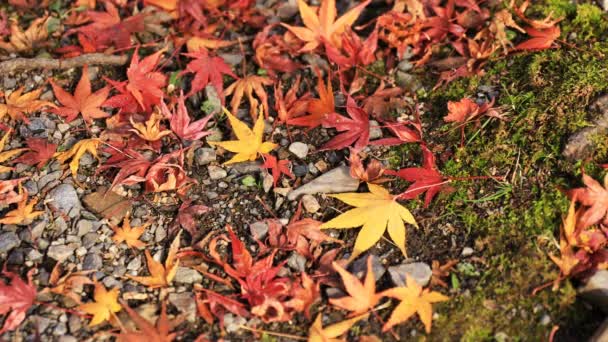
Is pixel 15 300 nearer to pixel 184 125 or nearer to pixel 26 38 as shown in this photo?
pixel 184 125

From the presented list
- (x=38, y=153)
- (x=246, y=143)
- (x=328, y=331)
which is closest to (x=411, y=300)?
(x=328, y=331)

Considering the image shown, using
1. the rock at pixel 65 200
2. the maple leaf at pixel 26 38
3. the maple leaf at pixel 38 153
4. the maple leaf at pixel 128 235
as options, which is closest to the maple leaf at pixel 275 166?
the maple leaf at pixel 128 235

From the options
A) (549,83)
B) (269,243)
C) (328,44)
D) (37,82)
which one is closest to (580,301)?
(549,83)

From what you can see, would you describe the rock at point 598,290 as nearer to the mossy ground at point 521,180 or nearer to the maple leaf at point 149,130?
the mossy ground at point 521,180

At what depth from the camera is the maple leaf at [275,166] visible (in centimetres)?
248

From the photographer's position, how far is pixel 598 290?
83.6 inches

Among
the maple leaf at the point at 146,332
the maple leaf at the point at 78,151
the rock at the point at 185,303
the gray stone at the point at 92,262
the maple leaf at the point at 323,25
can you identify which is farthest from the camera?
the maple leaf at the point at 323,25

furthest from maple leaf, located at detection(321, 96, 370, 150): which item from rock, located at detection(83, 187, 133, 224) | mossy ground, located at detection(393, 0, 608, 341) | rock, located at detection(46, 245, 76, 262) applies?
rock, located at detection(46, 245, 76, 262)

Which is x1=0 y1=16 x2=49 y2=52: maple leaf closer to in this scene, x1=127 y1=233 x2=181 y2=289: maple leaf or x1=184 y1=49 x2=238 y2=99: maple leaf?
x1=184 y1=49 x2=238 y2=99: maple leaf

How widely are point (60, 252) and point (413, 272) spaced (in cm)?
128

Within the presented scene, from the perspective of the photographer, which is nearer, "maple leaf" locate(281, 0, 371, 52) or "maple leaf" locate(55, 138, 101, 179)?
"maple leaf" locate(55, 138, 101, 179)

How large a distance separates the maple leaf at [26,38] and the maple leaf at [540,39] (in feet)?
7.17

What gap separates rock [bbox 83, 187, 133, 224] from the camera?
244 cm

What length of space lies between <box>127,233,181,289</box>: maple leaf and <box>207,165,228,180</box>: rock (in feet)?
1.26
